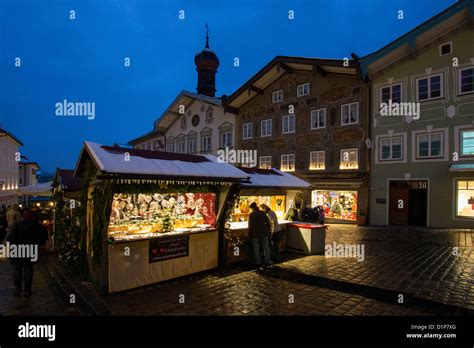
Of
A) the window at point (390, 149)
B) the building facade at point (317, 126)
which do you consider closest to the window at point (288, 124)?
the building facade at point (317, 126)

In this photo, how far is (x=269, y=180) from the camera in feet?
38.4

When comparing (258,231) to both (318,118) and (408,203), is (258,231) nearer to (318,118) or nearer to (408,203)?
(408,203)

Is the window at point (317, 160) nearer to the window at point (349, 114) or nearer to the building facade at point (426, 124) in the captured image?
the window at point (349, 114)

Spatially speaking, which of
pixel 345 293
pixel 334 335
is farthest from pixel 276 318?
pixel 345 293

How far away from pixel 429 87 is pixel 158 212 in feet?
60.6

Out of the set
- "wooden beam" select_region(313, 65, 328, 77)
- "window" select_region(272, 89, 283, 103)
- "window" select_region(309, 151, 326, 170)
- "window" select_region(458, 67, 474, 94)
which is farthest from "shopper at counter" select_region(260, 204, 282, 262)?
"window" select_region(272, 89, 283, 103)

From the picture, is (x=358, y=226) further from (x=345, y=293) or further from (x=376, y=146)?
(x=345, y=293)

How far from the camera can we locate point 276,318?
554cm

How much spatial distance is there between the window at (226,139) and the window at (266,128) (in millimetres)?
4221

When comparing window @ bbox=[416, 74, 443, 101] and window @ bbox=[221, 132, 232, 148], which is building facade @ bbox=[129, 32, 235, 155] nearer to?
window @ bbox=[221, 132, 232, 148]

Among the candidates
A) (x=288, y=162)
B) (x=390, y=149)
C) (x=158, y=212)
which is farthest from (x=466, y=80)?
(x=158, y=212)

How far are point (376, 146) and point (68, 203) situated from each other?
18691mm

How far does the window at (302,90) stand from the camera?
24266 millimetres

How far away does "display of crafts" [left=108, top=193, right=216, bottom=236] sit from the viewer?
25.6ft
